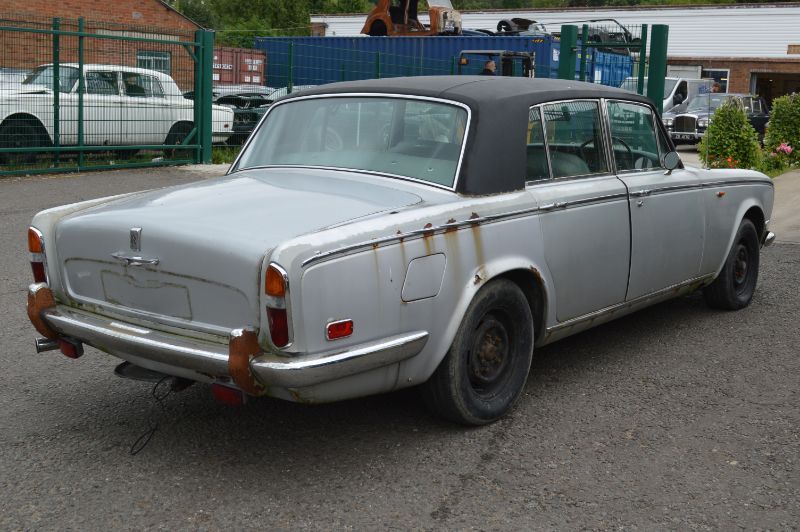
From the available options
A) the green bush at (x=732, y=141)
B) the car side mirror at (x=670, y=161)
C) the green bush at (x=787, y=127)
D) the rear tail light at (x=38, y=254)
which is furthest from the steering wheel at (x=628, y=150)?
the green bush at (x=787, y=127)

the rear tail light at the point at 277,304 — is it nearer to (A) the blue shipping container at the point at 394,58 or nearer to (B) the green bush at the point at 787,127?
(A) the blue shipping container at the point at 394,58

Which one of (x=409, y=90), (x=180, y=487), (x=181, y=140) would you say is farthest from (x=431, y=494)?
(x=181, y=140)

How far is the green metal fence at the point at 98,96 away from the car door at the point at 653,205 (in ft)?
30.8

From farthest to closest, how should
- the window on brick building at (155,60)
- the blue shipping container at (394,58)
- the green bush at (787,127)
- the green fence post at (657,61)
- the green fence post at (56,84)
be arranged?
1. the blue shipping container at (394,58)
2. the green bush at (787,127)
3. the green fence post at (657,61)
4. the window on brick building at (155,60)
5. the green fence post at (56,84)

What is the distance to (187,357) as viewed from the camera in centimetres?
368

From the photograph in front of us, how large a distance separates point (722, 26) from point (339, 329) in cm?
4025

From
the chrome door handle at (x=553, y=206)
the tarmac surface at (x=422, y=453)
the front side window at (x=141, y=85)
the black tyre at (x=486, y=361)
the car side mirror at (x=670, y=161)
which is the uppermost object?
the front side window at (x=141, y=85)

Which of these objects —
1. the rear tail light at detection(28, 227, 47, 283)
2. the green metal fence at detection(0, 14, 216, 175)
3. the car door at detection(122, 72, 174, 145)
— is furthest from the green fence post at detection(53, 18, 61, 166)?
the rear tail light at detection(28, 227, 47, 283)

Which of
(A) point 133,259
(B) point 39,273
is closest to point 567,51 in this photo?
(B) point 39,273

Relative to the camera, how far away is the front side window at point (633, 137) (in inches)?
216

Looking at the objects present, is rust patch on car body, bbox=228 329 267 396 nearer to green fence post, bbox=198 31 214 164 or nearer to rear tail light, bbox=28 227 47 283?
rear tail light, bbox=28 227 47 283

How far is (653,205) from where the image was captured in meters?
5.48

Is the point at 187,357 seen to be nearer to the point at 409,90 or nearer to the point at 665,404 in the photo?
the point at 409,90

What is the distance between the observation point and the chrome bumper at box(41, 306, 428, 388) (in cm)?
352
